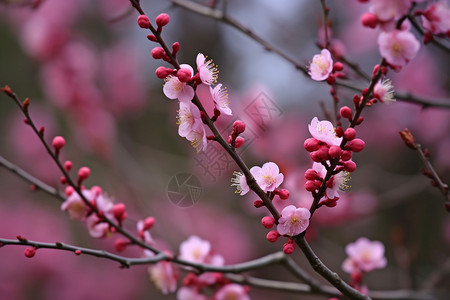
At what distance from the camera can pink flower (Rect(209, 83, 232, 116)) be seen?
1.01 meters

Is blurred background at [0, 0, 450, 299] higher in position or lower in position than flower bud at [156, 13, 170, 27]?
higher

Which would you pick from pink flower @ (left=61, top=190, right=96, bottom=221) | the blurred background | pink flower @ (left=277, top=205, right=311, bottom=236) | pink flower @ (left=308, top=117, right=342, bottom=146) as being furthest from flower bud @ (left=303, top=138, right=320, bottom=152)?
the blurred background

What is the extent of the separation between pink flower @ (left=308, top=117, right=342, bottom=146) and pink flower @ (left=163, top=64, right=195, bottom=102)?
29cm

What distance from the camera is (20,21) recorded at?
5.39m

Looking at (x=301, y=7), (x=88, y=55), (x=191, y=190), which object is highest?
(x=301, y=7)

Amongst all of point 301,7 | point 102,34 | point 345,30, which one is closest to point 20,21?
point 102,34

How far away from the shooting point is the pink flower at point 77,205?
1401 mm

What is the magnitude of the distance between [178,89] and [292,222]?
15.8 inches

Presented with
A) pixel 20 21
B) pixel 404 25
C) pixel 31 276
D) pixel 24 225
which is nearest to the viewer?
pixel 404 25

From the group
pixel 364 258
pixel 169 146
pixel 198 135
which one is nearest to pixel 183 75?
pixel 198 135

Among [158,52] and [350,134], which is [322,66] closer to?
[350,134]

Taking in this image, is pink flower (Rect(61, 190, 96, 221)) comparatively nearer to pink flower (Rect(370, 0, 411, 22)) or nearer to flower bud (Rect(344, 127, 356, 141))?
flower bud (Rect(344, 127, 356, 141))

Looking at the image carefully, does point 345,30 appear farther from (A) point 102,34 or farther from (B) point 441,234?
(A) point 102,34

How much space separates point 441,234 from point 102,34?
4.90 meters
